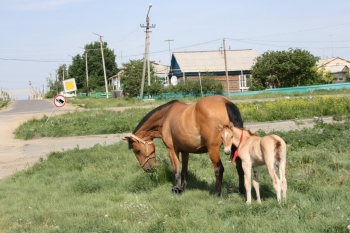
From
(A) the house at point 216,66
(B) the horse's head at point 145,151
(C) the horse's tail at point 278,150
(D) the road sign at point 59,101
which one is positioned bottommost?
(B) the horse's head at point 145,151

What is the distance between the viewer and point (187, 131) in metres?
9.13

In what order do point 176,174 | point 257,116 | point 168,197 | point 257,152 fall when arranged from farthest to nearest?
point 257,116 < point 176,174 < point 168,197 < point 257,152

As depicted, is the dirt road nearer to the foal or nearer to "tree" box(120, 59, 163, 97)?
the foal

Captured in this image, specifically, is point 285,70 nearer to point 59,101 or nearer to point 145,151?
point 59,101

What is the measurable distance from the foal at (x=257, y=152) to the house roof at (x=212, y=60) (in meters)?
68.8

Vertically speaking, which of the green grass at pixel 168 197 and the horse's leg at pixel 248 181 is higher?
the horse's leg at pixel 248 181

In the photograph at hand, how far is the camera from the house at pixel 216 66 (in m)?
77.6

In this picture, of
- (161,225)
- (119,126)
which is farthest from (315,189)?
(119,126)

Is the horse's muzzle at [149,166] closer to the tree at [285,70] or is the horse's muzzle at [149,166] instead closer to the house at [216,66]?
the tree at [285,70]

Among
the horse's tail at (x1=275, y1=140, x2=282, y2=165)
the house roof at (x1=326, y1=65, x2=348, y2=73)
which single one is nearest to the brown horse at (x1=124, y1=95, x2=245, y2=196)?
the horse's tail at (x1=275, y1=140, x2=282, y2=165)

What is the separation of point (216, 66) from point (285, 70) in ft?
59.1

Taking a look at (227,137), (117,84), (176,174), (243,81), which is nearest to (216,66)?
(243,81)

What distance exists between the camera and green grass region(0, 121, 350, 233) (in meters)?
6.49

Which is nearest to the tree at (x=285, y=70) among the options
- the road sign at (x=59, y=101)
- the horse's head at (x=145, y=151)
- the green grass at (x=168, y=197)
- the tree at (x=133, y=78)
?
the tree at (x=133, y=78)
